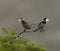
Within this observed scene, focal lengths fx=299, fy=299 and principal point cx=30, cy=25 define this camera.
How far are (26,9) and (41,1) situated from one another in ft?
3.81

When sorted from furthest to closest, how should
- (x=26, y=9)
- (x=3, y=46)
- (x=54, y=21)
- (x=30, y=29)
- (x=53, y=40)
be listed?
(x=26, y=9), (x=54, y=21), (x=53, y=40), (x=30, y=29), (x=3, y=46)

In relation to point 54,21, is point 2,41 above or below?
above

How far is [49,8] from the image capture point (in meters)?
11.9

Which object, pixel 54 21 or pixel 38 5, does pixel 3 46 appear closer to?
pixel 54 21

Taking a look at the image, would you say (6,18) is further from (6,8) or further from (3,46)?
(3,46)

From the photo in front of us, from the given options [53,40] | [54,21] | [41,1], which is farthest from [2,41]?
[41,1]

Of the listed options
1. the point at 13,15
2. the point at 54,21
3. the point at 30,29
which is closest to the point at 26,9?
the point at 13,15

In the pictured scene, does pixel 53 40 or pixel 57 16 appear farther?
pixel 57 16

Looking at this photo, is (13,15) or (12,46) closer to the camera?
(12,46)

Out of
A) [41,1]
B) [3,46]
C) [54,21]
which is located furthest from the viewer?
[41,1]

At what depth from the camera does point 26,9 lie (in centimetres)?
1180

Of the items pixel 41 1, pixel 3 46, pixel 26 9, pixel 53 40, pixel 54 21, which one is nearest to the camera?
pixel 3 46

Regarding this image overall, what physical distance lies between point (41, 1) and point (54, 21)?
2252 millimetres

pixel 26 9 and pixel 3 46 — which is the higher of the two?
pixel 3 46
